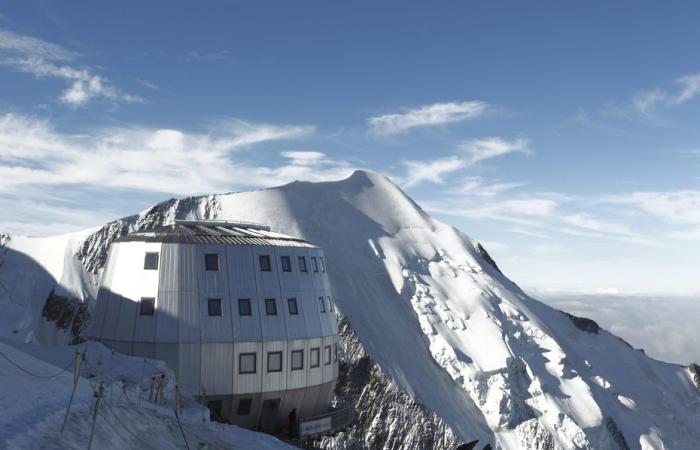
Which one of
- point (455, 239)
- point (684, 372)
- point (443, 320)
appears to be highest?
point (455, 239)

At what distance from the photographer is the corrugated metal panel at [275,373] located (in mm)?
39438

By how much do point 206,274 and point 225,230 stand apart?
611 centimetres

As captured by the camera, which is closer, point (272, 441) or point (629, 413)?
point (272, 441)

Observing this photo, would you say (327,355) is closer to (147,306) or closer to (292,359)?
(292,359)

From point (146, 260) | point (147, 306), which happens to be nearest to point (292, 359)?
point (147, 306)

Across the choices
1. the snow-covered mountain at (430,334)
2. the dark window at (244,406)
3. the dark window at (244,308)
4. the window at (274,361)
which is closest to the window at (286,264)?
the dark window at (244,308)

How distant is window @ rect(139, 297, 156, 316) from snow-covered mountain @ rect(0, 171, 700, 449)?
33.9 m

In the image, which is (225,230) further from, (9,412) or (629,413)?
(629,413)

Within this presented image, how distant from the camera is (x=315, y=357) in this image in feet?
139

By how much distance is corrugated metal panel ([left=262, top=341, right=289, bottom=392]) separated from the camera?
39.4m

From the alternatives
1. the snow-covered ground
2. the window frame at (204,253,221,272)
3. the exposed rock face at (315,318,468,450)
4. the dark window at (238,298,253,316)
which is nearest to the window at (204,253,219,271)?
the window frame at (204,253,221,272)

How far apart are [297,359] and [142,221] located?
185 feet

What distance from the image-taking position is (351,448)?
7319cm

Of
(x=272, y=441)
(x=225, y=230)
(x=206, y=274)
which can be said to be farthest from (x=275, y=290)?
(x=272, y=441)
